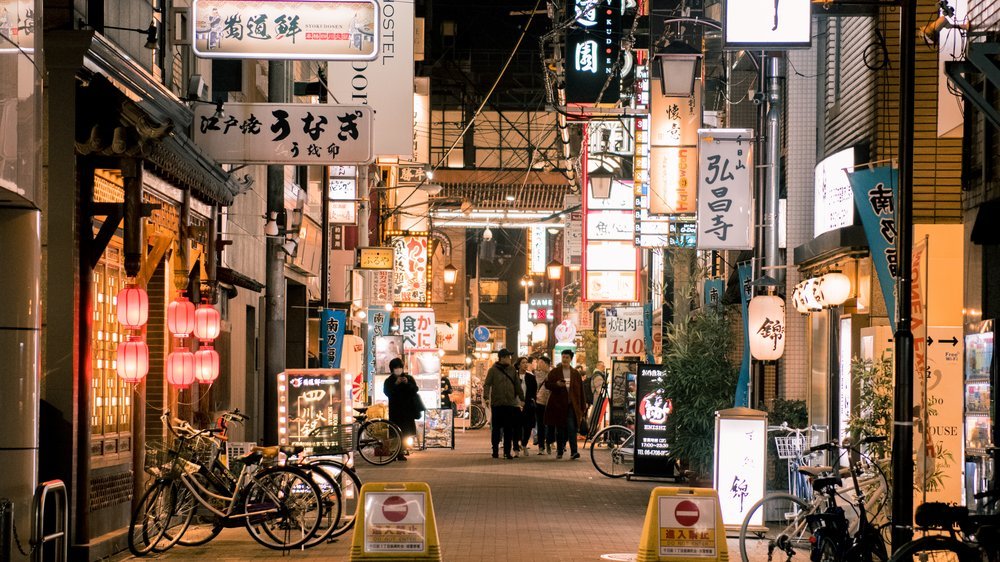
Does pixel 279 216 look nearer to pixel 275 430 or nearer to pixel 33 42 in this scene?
pixel 275 430

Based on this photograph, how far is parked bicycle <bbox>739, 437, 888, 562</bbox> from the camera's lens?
11211 mm

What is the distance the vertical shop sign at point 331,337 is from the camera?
27141 millimetres

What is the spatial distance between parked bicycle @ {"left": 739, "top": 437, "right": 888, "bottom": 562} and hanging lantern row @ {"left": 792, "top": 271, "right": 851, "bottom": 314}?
3.98 metres

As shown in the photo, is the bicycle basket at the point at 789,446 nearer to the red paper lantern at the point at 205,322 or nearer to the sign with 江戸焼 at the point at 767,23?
A: the sign with 江戸焼 at the point at 767,23

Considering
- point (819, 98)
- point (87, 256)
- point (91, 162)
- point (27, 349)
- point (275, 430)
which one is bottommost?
point (275, 430)

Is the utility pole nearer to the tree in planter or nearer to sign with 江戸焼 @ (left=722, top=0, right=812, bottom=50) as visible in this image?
the tree in planter

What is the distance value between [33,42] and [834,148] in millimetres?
13795

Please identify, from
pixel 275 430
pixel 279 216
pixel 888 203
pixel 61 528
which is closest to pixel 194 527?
pixel 275 430

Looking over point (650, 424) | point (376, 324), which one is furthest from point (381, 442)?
point (376, 324)

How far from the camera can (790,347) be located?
72.9 ft

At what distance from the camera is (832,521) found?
11406 mm

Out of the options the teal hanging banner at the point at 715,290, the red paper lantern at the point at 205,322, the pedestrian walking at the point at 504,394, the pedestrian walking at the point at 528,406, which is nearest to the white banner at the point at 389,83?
the red paper lantern at the point at 205,322

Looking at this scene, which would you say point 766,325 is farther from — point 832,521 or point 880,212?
point 832,521

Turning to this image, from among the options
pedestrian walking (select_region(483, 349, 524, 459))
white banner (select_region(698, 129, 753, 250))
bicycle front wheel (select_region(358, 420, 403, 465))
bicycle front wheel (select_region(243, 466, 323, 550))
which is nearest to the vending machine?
bicycle front wheel (select_region(243, 466, 323, 550))
